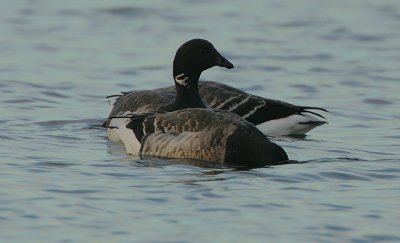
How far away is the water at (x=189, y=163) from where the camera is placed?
39.0 ft

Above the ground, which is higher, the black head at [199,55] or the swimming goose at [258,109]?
the black head at [199,55]

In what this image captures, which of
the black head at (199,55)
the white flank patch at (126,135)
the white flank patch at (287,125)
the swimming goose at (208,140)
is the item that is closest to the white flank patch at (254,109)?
the white flank patch at (287,125)

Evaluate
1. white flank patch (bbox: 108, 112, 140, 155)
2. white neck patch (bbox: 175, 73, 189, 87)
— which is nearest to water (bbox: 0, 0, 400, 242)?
white flank patch (bbox: 108, 112, 140, 155)

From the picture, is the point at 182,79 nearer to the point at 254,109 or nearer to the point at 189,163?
the point at 254,109

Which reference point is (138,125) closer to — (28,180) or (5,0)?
(28,180)

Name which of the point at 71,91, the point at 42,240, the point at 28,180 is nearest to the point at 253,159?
the point at 28,180

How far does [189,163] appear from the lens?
14969 mm

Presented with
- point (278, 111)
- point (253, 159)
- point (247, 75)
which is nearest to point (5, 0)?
point (247, 75)

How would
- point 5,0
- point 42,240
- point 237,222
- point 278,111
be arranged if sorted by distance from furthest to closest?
point 5,0 → point 278,111 → point 237,222 → point 42,240

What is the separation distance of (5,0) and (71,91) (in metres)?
11.3

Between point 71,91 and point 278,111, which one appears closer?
point 278,111

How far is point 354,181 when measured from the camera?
14023 millimetres

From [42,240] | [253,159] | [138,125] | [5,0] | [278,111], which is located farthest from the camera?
[5,0]

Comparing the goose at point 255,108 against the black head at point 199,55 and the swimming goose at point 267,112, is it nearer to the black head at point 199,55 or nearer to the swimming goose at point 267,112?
the swimming goose at point 267,112
